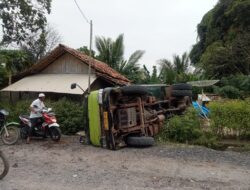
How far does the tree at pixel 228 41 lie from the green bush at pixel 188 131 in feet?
61.0

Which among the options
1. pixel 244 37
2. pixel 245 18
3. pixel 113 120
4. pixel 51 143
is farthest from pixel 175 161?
pixel 245 18

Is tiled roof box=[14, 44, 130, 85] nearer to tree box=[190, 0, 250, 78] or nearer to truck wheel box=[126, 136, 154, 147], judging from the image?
truck wheel box=[126, 136, 154, 147]

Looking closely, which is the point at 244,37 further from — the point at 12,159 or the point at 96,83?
the point at 12,159

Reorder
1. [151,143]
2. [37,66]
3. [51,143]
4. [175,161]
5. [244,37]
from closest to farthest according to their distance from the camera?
1. [175,161]
2. [151,143]
3. [51,143]
4. [37,66]
5. [244,37]

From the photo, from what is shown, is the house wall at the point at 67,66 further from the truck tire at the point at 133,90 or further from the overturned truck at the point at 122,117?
the truck tire at the point at 133,90

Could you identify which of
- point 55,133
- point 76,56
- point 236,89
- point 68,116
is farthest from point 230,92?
point 55,133

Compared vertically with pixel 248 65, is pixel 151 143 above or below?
below

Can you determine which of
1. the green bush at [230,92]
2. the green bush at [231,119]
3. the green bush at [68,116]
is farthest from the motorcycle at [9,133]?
the green bush at [230,92]

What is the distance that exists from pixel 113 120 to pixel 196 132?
269 centimetres

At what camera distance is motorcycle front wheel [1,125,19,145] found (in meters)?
11.9

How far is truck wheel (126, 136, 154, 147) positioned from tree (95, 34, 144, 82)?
14520 millimetres

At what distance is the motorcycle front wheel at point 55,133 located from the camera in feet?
39.1

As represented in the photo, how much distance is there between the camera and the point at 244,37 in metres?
28.9

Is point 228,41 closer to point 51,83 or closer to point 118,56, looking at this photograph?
point 118,56
